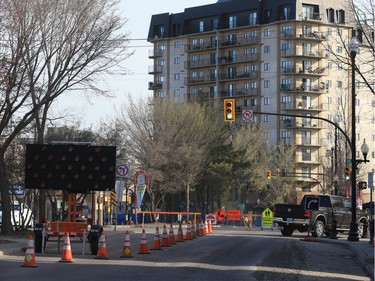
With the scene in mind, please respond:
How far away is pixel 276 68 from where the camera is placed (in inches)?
4090

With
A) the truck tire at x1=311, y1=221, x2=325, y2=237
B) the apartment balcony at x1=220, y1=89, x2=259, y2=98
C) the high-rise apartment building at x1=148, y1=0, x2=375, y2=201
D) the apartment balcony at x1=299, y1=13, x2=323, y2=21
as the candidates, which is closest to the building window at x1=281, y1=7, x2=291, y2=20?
the high-rise apartment building at x1=148, y1=0, x2=375, y2=201

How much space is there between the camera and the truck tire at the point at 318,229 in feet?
132

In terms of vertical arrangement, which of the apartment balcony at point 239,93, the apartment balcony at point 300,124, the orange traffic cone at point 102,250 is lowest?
the orange traffic cone at point 102,250

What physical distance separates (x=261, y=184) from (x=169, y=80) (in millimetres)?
34223

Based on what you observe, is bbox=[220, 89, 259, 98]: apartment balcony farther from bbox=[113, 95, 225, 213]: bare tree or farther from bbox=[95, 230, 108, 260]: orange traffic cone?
bbox=[95, 230, 108, 260]: orange traffic cone

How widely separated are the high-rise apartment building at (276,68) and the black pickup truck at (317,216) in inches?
2249

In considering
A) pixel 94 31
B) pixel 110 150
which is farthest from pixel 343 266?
pixel 94 31

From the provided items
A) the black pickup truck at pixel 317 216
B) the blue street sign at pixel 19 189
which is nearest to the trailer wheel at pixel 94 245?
the black pickup truck at pixel 317 216

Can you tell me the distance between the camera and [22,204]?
43.4 meters

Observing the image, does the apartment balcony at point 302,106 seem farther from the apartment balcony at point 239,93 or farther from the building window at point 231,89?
the building window at point 231,89

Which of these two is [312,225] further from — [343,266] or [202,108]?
[202,108]

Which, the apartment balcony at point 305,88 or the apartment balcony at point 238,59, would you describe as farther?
the apartment balcony at point 238,59

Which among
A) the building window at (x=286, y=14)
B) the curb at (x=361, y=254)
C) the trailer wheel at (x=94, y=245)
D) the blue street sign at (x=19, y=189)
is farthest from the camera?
the building window at (x=286, y=14)

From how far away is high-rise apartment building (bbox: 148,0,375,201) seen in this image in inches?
4045
